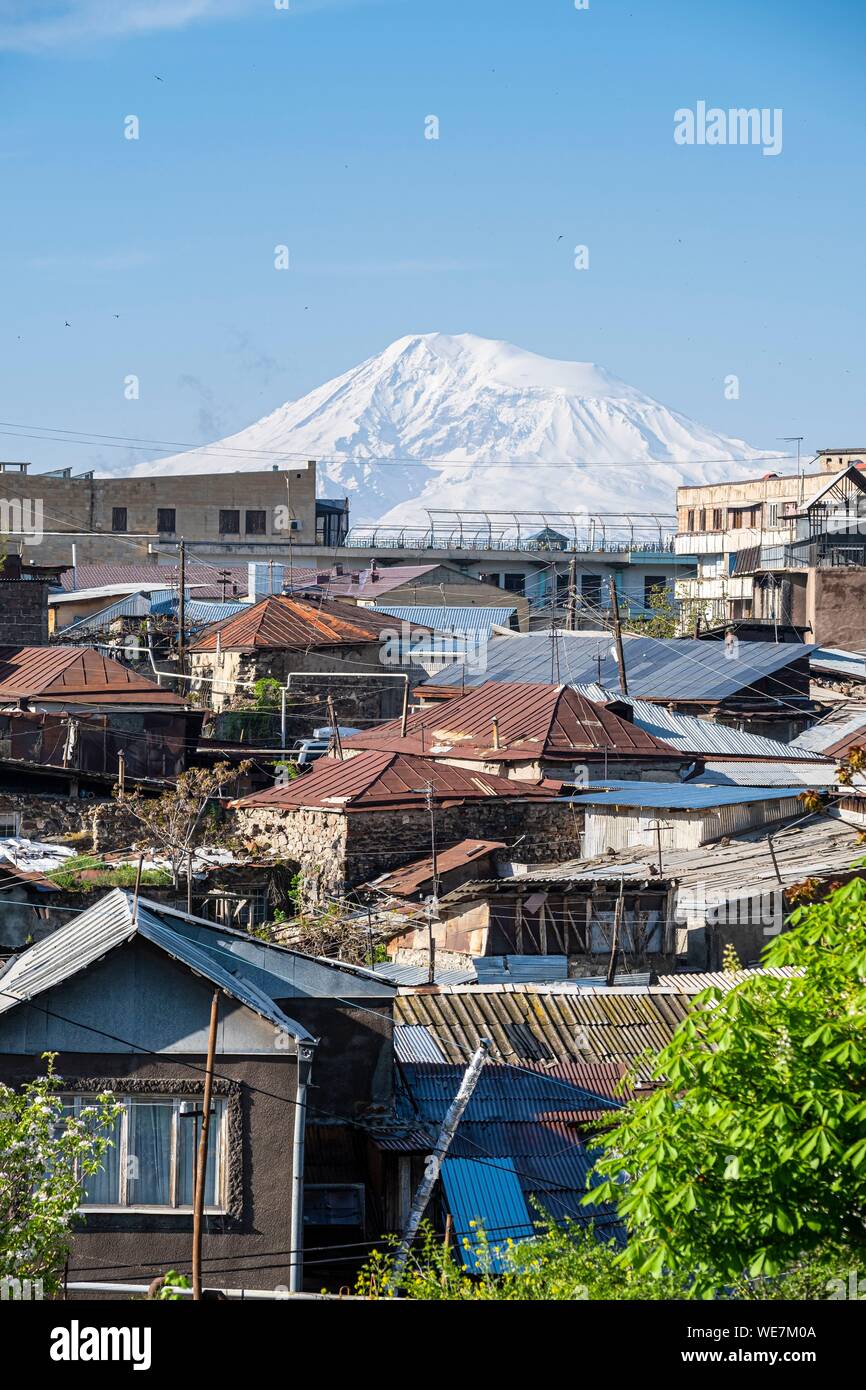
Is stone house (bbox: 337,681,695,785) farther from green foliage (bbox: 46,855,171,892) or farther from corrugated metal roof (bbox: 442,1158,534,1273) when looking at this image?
corrugated metal roof (bbox: 442,1158,534,1273)

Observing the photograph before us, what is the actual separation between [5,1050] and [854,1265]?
5.72 meters

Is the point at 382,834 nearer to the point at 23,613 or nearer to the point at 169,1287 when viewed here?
the point at 169,1287

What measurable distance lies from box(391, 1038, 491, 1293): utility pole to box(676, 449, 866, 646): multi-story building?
129 ft

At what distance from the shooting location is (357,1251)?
11766mm

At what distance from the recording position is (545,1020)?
16.1 metres

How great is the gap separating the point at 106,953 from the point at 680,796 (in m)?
17.3

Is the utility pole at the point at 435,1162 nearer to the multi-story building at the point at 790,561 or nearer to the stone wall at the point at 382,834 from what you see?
the stone wall at the point at 382,834

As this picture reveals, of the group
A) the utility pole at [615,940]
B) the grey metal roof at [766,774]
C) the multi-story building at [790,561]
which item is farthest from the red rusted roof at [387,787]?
the multi-story building at [790,561]

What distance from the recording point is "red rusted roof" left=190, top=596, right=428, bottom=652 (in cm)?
4072

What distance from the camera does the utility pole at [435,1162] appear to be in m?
10.6

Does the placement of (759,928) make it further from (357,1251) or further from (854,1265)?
(854,1265)

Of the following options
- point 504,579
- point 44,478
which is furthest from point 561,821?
point 44,478

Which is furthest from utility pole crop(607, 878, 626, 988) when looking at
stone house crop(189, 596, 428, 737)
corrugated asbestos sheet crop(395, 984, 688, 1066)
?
stone house crop(189, 596, 428, 737)
